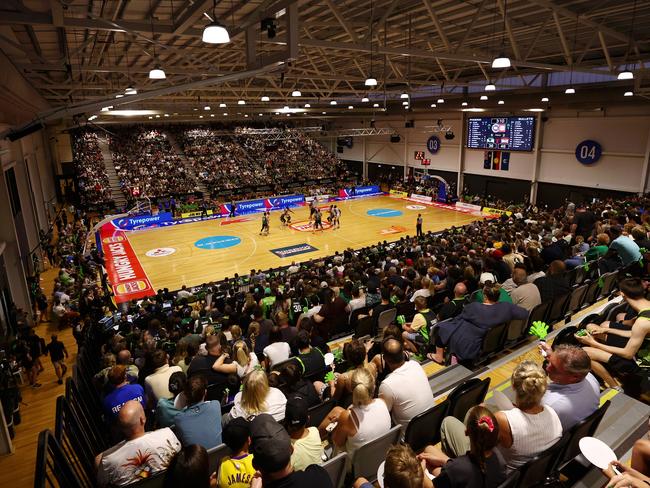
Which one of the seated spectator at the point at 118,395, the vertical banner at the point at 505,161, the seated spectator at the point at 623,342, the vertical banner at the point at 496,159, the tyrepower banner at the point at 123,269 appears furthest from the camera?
the vertical banner at the point at 496,159

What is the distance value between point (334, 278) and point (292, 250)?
8.85 m

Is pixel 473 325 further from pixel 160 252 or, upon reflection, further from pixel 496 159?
pixel 496 159

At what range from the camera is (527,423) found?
9.62 feet

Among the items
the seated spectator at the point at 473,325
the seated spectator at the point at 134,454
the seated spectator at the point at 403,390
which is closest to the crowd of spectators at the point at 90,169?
the seated spectator at the point at 473,325

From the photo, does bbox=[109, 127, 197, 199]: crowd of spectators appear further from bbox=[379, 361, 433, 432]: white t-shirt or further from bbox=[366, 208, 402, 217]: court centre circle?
bbox=[379, 361, 433, 432]: white t-shirt

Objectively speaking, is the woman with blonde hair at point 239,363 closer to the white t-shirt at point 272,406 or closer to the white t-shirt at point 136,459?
the white t-shirt at point 272,406

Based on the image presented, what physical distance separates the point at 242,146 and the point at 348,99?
514 inches

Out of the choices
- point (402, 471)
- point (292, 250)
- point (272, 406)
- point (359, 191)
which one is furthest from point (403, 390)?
point (359, 191)

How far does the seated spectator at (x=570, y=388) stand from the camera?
127 inches

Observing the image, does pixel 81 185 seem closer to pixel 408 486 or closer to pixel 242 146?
pixel 242 146

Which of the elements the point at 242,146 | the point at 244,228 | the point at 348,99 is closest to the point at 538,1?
the point at 244,228

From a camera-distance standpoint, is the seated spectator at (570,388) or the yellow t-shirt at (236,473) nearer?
the yellow t-shirt at (236,473)

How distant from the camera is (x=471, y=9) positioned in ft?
39.1

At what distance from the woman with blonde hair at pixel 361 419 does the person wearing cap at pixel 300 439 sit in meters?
0.28
